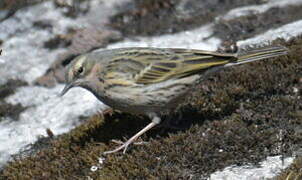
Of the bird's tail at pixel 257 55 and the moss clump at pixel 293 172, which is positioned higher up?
the bird's tail at pixel 257 55

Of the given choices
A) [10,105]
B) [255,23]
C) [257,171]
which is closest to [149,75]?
[257,171]

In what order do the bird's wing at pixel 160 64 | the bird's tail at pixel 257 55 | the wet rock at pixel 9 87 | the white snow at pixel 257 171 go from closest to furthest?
the white snow at pixel 257 171 → the bird's wing at pixel 160 64 → the bird's tail at pixel 257 55 → the wet rock at pixel 9 87

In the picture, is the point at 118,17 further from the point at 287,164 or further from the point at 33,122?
the point at 287,164

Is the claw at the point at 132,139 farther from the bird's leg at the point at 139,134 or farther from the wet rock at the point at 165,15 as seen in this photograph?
the wet rock at the point at 165,15

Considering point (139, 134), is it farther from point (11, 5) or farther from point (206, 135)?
point (11, 5)

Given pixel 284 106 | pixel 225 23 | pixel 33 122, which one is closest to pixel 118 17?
pixel 225 23

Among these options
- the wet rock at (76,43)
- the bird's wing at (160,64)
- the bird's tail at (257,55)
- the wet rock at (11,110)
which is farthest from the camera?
the wet rock at (76,43)

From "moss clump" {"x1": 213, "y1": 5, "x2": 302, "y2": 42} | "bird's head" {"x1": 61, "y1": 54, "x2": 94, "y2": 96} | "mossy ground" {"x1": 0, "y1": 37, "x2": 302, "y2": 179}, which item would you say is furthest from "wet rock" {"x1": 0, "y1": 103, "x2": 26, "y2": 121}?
"moss clump" {"x1": 213, "y1": 5, "x2": 302, "y2": 42}

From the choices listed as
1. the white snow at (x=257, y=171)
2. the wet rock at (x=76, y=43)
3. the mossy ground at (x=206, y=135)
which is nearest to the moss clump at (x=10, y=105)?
the wet rock at (x=76, y=43)
